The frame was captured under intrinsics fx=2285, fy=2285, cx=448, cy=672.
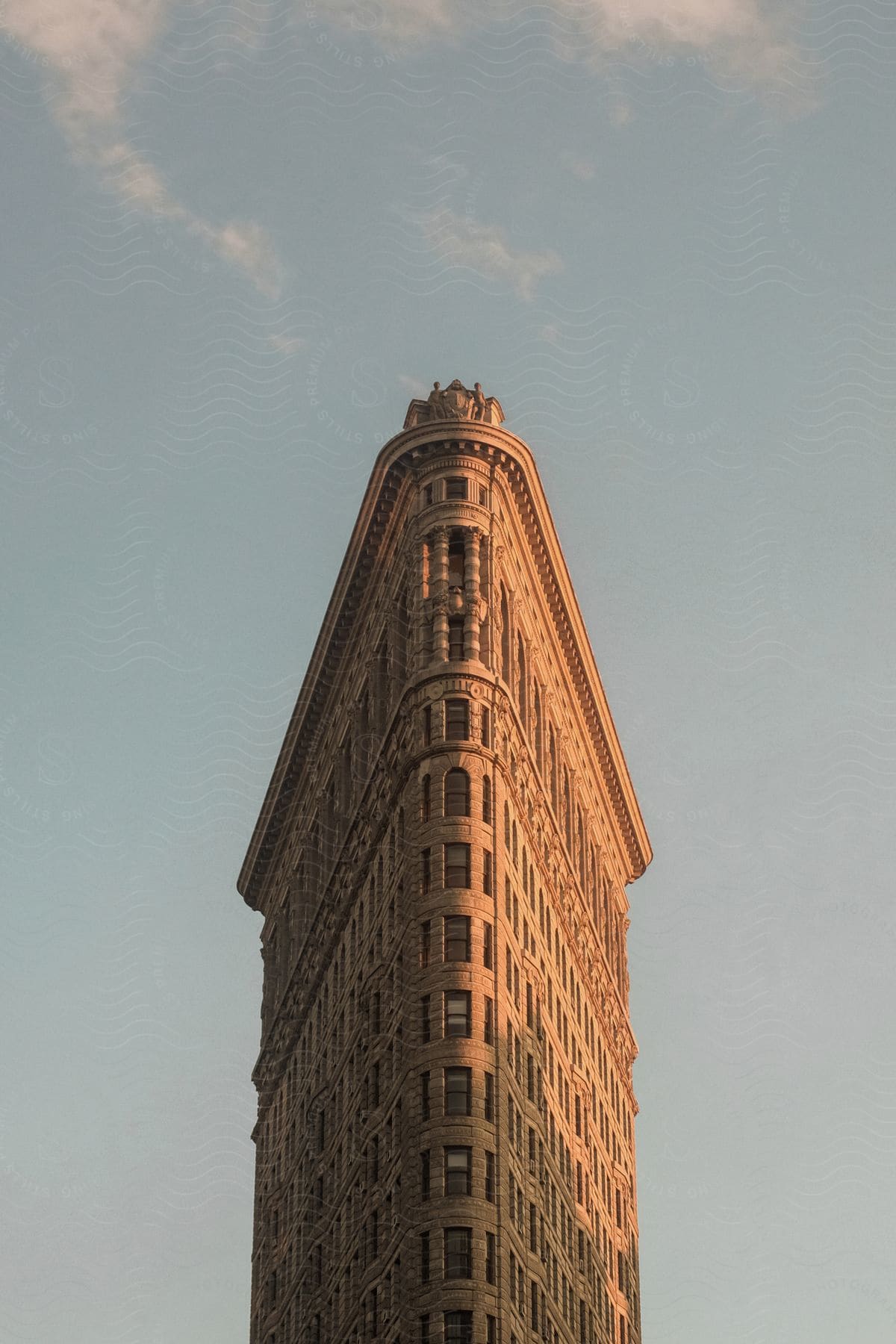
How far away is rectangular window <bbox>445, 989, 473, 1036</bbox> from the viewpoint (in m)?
113

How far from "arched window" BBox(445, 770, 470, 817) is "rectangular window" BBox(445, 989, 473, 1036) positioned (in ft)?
34.1

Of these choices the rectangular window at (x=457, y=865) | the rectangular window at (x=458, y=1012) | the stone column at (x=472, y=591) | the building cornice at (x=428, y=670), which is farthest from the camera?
the building cornice at (x=428, y=670)

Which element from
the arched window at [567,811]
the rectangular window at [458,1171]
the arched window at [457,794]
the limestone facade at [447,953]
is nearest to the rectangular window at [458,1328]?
the limestone facade at [447,953]

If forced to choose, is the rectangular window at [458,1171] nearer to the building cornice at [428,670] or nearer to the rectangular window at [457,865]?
the rectangular window at [457,865]

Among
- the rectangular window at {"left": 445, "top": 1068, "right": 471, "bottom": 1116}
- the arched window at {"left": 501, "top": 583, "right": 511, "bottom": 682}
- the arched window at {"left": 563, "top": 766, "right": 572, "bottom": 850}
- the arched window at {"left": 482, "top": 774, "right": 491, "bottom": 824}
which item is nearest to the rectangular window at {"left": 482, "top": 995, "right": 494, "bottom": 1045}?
the rectangular window at {"left": 445, "top": 1068, "right": 471, "bottom": 1116}

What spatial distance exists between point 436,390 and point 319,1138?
151 ft

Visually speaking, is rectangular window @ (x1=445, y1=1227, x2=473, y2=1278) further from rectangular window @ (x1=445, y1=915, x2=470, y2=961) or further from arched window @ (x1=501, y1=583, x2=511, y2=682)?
arched window @ (x1=501, y1=583, x2=511, y2=682)

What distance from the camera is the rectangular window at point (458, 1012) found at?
112875mm

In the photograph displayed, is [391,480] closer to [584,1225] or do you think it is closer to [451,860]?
[451,860]

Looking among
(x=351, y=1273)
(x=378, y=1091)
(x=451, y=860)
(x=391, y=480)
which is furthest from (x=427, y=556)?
(x=351, y=1273)

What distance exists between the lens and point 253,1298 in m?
153

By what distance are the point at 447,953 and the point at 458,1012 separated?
10.8 feet

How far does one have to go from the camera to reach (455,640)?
415 ft

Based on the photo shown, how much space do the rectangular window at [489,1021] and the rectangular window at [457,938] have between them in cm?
241
